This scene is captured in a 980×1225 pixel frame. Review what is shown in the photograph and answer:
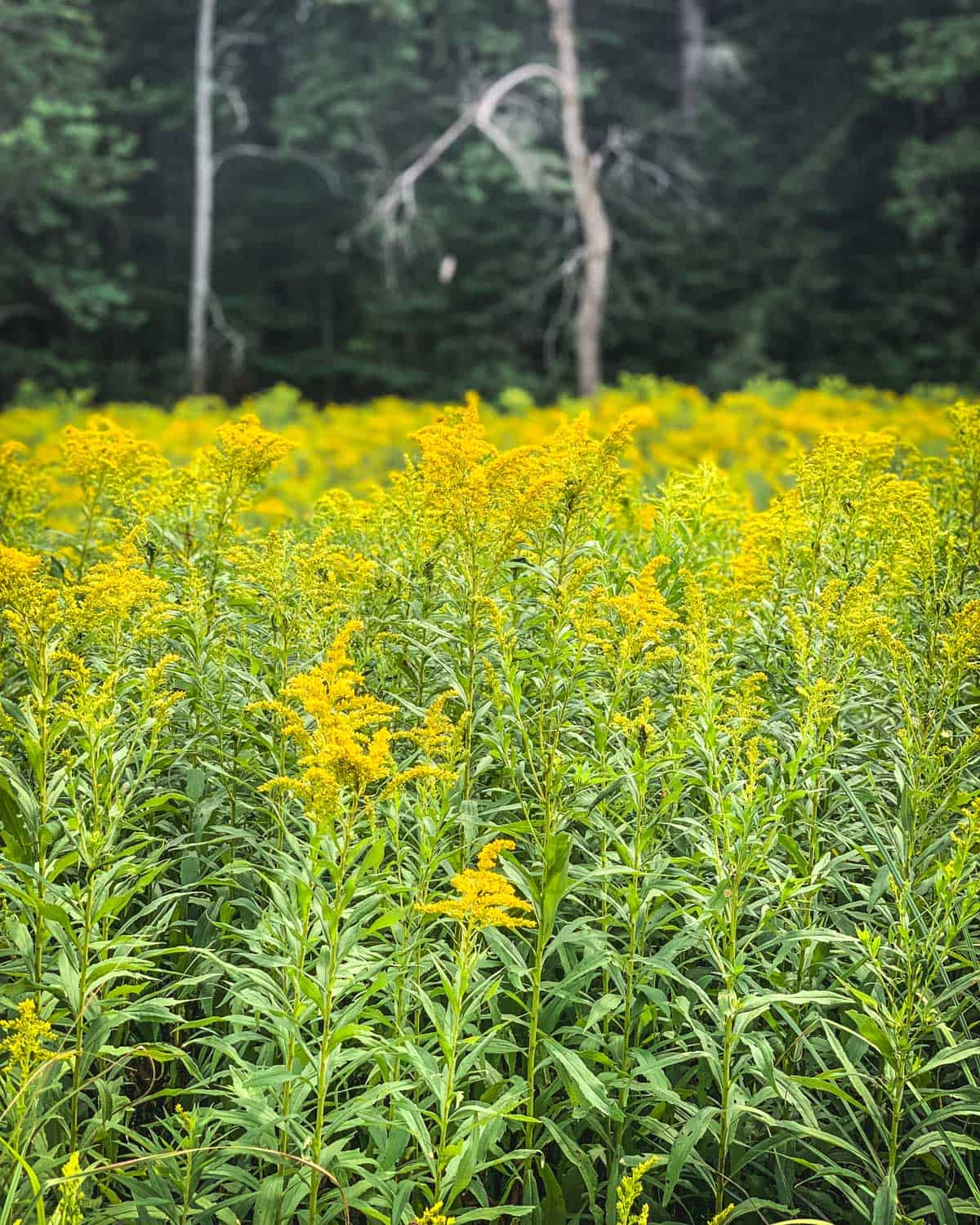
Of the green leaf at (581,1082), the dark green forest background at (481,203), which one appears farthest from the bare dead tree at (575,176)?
the green leaf at (581,1082)

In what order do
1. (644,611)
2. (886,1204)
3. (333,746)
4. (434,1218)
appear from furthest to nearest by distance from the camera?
(644,611) < (886,1204) < (333,746) < (434,1218)

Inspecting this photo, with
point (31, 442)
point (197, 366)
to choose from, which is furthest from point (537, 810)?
point (197, 366)

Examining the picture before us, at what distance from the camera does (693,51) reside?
814 inches

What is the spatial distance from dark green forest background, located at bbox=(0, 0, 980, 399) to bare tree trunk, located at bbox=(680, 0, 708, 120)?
232 millimetres

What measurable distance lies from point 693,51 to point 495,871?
20809 mm

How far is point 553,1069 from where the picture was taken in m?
2.35

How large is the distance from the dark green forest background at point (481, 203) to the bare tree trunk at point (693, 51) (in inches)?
9.1

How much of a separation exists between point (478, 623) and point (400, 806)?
384mm

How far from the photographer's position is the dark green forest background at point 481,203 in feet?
58.5

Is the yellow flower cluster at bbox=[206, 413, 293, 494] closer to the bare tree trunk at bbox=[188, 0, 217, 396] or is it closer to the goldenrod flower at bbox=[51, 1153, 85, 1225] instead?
the goldenrod flower at bbox=[51, 1153, 85, 1225]

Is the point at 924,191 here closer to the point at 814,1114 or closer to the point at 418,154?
the point at 418,154

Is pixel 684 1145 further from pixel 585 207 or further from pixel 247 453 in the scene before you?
pixel 585 207

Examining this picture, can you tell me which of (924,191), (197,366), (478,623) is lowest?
(197,366)

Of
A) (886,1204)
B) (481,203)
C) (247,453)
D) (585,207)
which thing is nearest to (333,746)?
(886,1204)
